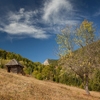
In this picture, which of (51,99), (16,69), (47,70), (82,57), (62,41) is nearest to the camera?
(51,99)

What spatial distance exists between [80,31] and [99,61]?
24.0 ft

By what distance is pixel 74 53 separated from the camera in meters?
40.8

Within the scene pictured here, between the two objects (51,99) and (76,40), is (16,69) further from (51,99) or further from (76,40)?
(51,99)

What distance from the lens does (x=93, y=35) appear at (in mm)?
40531

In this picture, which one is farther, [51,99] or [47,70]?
[47,70]

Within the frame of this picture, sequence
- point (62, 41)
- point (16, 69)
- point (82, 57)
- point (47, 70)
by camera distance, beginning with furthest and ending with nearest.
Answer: point (47, 70) → point (16, 69) → point (62, 41) → point (82, 57)

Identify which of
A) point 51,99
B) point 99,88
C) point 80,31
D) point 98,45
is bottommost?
point 51,99

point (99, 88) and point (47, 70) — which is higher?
point (47, 70)

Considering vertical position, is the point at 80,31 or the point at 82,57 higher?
the point at 80,31

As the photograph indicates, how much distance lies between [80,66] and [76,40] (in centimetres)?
552

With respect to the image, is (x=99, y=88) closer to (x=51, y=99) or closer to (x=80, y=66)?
(x=80, y=66)

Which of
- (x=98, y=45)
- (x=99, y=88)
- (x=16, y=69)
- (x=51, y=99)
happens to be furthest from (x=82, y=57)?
(x=99, y=88)

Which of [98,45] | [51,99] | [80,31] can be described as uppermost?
[80,31]

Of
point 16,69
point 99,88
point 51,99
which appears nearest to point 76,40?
point 51,99
